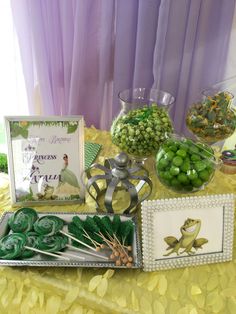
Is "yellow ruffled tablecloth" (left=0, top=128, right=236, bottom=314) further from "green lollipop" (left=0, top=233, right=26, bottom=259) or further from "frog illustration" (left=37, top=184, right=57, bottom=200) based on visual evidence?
"frog illustration" (left=37, top=184, right=57, bottom=200)

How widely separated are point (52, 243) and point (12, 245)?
0.28ft

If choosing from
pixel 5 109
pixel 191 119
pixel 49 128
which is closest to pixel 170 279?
pixel 49 128

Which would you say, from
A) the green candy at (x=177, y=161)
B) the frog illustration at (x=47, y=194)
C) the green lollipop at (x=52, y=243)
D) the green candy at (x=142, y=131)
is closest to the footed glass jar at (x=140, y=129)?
the green candy at (x=142, y=131)

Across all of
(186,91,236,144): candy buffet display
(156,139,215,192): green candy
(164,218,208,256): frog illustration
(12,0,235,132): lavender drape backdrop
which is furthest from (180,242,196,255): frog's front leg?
(12,0,235,132): lavender drape backdrop

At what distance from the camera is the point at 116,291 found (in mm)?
756

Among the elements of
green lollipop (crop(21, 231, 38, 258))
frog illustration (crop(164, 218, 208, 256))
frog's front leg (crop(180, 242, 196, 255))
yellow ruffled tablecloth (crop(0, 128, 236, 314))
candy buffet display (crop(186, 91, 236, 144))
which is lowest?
yellow ruffled tablecloth (crop(0, 128, 236, 314))

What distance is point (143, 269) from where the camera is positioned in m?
0.79

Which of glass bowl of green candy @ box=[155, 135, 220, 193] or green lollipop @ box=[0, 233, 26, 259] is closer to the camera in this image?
green lollipop @ box=[0, 233, 26, 259]

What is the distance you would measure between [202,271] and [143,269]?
13 centimetres

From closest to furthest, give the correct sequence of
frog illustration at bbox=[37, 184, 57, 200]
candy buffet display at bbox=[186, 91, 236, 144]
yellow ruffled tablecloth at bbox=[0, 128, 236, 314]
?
yellow ruffled tablecloth at bbox=[0, 128, 236, 314]
frog illustration at bbox=[37, 184, 57, 200]
candy buffet display at bbox=[186, 91, 236, 144]

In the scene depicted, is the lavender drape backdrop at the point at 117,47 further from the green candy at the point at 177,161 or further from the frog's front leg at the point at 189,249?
the frog's front leg at the point at 189,249

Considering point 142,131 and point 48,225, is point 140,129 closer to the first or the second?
point 142,131

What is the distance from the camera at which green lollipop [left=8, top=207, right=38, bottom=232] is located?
0.84 metres

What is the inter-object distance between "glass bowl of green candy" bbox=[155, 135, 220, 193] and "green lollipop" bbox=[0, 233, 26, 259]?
0.38 m
